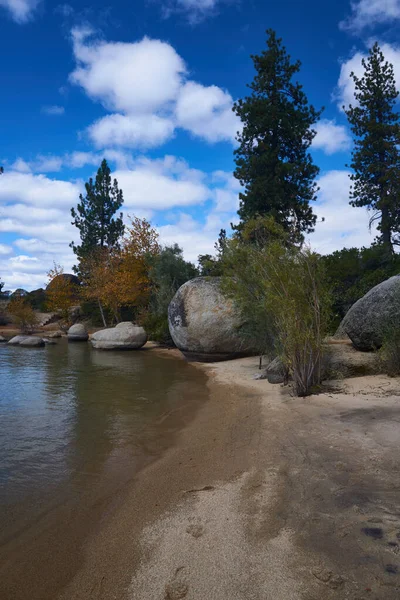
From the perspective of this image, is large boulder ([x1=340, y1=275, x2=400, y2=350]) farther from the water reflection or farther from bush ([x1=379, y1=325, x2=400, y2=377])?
the water reflection

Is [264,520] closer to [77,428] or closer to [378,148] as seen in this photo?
[77,428]

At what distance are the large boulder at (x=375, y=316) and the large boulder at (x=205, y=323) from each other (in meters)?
6.17

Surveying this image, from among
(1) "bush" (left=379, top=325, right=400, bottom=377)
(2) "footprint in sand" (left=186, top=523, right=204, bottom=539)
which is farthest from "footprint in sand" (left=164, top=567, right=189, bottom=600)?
(1) "bush" (left=379, top=325, right=400, bottom=377)

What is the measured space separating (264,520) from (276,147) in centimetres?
2577

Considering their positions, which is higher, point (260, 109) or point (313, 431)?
point (260, 109)

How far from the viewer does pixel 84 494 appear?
14.6 feet

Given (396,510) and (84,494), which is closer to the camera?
(396,510)

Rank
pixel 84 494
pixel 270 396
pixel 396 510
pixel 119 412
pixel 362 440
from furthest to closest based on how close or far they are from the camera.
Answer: pixel 270 396
pixel 119 412
pixel 362 440
pixel 84 494
pixel 396 510

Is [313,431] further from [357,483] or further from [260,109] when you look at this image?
[260,109]

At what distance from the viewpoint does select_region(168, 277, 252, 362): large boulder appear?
53.5 feet

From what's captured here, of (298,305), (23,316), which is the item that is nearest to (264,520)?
(298,305)

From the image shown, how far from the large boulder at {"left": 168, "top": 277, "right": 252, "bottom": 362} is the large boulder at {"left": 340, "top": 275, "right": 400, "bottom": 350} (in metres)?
6.17

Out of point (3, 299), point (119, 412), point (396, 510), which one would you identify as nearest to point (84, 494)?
point (396, 510)

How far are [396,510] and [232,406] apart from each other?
5.15 metres
